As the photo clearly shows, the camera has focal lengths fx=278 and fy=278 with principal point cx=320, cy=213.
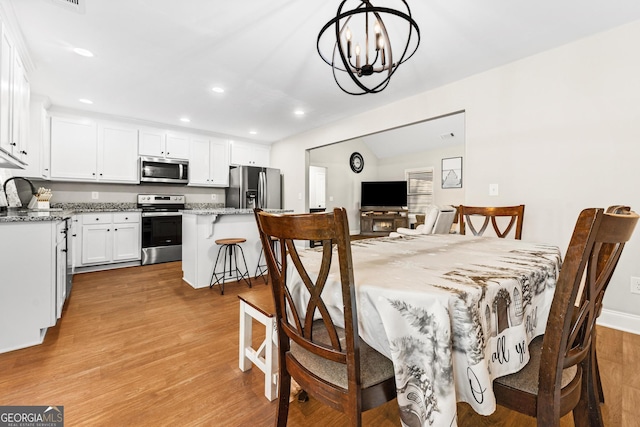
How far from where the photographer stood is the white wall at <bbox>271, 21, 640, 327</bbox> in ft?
7.09

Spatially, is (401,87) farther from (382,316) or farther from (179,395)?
(179,395)

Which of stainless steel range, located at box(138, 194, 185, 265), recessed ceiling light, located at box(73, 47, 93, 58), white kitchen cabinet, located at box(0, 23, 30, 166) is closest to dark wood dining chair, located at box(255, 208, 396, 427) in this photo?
white kitchen cabinet, located at box(0, 23, 30, 166)

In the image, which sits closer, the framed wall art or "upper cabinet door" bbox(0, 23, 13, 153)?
"upper cabinet door" bbox(0, 23, 13, 153)

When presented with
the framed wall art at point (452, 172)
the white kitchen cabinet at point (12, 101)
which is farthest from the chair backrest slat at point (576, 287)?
the framed wall art at point (452, 172)

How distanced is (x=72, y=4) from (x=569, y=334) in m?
3.24

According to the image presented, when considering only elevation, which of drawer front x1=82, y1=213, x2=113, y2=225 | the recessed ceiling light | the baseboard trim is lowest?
the baseboard trim

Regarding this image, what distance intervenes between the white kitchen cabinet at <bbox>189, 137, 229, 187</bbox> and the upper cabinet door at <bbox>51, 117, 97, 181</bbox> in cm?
142

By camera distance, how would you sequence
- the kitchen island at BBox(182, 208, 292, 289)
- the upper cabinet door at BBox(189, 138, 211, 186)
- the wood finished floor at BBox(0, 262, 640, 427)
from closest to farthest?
the wood finished floor at BBox(0, 262, 640, 427) < the kitchen island at BBox(182, 208, 292, 289) < the upper cabinet door at BBox(189, 138, 211, 186)

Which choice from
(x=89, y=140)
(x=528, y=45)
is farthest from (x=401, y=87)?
(x=89, y=140)

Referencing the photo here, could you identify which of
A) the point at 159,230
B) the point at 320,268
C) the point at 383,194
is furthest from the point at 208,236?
the point at 383,194

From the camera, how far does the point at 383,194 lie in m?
A: 8.16

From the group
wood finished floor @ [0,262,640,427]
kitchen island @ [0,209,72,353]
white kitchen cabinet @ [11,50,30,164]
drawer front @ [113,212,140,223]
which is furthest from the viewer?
drawer front @ [113,212,140,223]

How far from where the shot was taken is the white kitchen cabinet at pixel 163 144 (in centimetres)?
469

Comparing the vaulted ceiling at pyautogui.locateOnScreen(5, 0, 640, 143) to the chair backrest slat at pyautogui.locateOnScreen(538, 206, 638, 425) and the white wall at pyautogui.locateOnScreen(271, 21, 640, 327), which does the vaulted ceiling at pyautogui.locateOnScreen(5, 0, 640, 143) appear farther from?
the chair backrest slat at pyautogui.locateOnScreen(538, 206, 638, 425)
